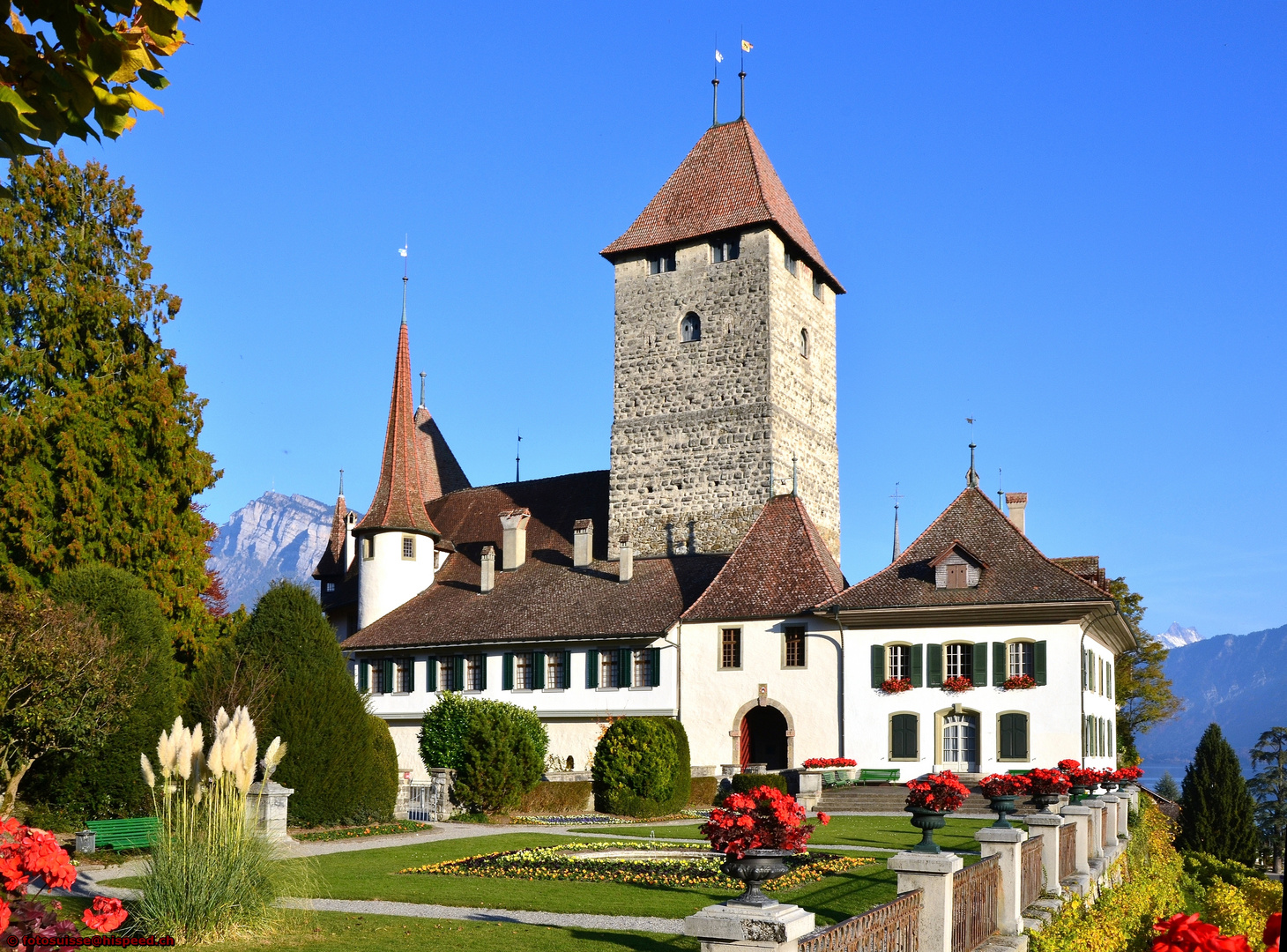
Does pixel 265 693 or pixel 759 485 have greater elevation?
pixel 759 485

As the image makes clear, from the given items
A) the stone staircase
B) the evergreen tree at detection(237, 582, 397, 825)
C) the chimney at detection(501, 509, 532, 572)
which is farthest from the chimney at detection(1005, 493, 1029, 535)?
the evergreen tree at detection(237, 582, 397, 825)

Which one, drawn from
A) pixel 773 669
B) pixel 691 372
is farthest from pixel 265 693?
pixel 691 372

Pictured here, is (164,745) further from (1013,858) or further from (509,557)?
(509,557)

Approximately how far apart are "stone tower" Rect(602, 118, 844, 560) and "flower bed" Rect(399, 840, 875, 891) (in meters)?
24.4

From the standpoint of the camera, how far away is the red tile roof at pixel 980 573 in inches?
1287

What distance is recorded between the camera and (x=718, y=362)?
45.0 metres

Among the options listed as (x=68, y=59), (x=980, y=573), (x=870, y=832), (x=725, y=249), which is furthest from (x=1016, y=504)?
(x=68, y=59)

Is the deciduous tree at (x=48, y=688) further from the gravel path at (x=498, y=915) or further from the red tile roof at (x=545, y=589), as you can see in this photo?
the red tile roof at (x=545, y=589)

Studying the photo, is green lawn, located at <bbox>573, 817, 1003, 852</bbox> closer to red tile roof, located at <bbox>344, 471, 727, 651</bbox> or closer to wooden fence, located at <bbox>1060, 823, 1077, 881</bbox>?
wooden fence, located at <bbox>1060, 823, 1077, 881</bbox>

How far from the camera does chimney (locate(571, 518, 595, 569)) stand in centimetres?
4397

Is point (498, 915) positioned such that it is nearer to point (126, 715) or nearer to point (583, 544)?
point (126, 715)

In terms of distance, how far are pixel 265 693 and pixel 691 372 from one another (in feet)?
78.7

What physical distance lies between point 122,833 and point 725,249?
31260 mm

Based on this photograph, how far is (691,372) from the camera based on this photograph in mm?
45562
